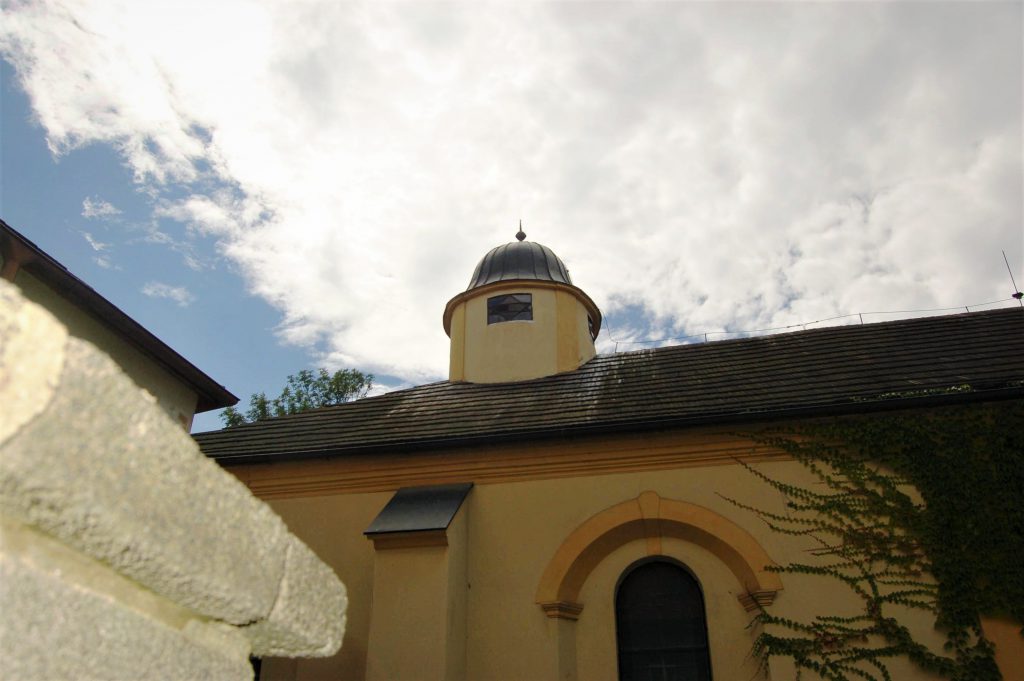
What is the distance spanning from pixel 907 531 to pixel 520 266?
29.4ft

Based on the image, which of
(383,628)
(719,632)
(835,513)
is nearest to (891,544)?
(835,513)

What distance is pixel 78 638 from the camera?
46.9 inches

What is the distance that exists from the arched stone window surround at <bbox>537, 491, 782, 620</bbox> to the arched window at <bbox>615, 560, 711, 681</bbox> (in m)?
0.38

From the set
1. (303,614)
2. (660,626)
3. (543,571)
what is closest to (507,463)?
(543,571)

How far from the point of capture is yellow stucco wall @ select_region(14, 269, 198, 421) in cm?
790

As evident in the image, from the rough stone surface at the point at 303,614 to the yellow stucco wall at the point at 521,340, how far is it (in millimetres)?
10952

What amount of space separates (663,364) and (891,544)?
4630mm

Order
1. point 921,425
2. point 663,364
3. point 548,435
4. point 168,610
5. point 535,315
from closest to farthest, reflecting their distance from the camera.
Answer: point 168,610 → point 921,425 → point 548,435 → point 663,364 → point 535,315

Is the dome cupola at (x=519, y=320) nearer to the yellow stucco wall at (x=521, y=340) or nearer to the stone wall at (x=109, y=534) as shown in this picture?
the yellow stucco wall at (x=521, y=340)

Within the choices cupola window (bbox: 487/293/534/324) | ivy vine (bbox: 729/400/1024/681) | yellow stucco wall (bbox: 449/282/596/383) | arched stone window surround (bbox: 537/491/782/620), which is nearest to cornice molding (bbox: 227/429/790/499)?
arched stone window surround (bbox: 537/491/782/620)

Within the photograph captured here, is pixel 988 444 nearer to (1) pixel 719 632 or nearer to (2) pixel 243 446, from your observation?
(1) pixel 719 632

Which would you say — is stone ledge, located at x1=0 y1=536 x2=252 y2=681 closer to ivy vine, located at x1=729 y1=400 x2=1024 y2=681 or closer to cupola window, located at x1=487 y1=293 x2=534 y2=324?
ivy vine, located at x1=729 y1=400 x2=1024 y2=681

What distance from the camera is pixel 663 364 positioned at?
11.7m

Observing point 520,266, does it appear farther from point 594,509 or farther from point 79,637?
point 79,637
